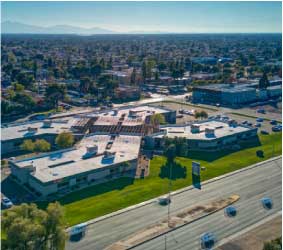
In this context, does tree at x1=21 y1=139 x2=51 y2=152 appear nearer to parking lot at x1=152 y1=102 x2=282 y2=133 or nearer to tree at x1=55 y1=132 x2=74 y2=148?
tree at x1=55 y1=132 x2=74 y2=148

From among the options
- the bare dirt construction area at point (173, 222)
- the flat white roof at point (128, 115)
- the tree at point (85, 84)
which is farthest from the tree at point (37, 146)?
Result: the tree at point (85, 84)

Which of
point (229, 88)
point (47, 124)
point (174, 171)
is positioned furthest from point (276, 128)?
point (47, 124)

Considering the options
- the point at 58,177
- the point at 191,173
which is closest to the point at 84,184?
the point at 58,177

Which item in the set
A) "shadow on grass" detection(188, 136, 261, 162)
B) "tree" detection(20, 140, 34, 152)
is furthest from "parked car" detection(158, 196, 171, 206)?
"tree" detection(20, 140, 34, 152)

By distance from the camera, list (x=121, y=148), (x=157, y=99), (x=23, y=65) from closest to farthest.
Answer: (x=121, y=148) → (x=157, y=99) → (x=23, y=65)

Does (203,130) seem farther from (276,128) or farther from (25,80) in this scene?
(25,80)

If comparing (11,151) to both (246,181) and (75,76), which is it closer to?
(246,181)
